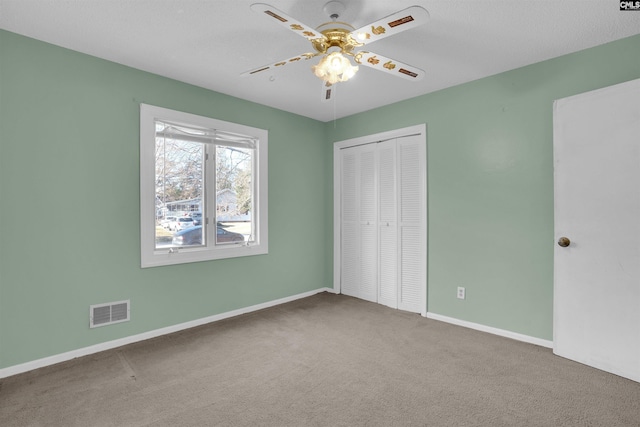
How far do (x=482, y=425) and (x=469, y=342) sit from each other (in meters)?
1.21

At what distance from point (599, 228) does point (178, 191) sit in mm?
3639

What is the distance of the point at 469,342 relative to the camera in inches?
117

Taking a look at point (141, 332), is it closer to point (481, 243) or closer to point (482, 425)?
point (482, 425)

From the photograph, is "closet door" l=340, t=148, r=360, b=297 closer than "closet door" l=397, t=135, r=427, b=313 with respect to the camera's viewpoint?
No

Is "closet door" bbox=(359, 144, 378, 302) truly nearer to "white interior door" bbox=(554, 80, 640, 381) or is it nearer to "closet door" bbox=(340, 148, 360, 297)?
"closet door" bbox=(340, 148, 360, 297)

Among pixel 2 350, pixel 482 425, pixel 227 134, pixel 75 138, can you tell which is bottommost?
pixel 482 425

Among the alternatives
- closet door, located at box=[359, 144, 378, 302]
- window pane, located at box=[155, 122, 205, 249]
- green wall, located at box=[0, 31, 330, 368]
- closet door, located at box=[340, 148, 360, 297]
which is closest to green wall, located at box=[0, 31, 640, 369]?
green wall, located at box=[0, 31, 330, 368]

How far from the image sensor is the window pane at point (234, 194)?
3656mm

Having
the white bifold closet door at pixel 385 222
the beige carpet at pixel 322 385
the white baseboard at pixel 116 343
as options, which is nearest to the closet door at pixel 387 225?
the white bifold closet door at pixel 385 222

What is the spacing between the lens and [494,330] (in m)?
3.16

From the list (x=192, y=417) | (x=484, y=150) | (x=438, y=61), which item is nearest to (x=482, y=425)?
(x=192, y=417)

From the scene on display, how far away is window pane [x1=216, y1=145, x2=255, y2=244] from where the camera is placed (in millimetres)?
3656

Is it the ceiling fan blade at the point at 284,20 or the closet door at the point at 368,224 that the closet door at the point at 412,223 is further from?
the ceiling fan blade at the point at 284,20

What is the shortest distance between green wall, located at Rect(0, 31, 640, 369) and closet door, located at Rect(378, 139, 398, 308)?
401 mm
